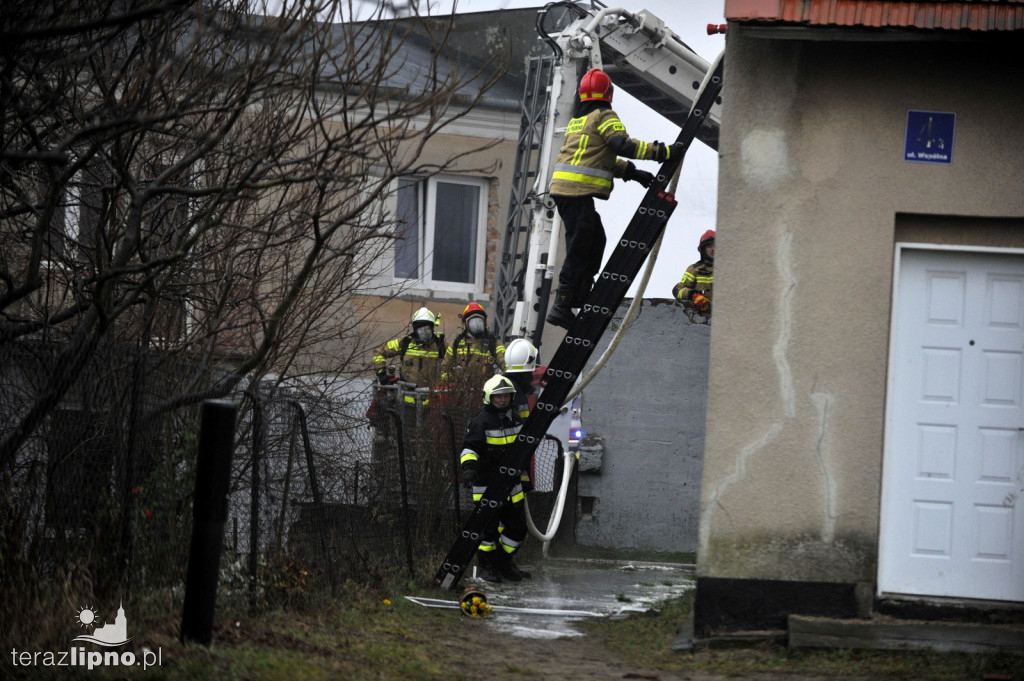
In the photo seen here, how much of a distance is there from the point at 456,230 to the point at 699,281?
6432 mm

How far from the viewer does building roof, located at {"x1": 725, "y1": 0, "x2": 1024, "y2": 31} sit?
6.96m

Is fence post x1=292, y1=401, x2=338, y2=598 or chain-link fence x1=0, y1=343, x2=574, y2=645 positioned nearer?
chain-link fence x1=0, y1=343, x2=574, y2=645

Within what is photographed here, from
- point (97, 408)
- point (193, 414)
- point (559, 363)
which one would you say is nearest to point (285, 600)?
point (193, 414)

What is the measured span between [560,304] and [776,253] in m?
3.04

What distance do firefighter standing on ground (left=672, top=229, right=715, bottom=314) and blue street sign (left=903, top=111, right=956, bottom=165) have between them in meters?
5.21

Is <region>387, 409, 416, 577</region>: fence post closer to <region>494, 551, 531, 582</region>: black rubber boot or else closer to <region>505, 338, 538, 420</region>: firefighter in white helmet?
<region>494, 551, 531, 582</region>: black rubber boot

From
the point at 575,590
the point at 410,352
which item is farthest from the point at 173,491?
the point at 410,352

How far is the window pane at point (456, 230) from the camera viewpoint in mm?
18562

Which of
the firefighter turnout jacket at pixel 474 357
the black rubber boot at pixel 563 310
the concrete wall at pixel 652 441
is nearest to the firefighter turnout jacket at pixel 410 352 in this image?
the firefighter turnout jacket at pixel 474 357

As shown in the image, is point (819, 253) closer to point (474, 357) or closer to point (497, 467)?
point (497, 467)

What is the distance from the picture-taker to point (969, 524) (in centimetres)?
738

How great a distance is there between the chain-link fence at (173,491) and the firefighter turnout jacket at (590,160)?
101 inches

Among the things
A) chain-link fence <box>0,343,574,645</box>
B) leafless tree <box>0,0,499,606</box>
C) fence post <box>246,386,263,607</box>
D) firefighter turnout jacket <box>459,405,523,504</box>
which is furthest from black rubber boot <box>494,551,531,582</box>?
fence post <box>246,386,263,607</box>

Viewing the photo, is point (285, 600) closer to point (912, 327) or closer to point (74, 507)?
point (74, 507)
